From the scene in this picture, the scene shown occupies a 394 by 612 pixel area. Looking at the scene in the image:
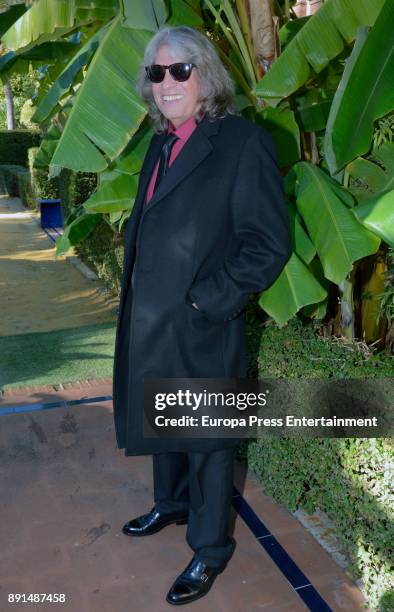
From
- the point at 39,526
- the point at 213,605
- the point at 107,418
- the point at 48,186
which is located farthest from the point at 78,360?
the point at 48,186

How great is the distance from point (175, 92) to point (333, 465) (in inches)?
71.8

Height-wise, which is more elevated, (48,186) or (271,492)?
(271,492)

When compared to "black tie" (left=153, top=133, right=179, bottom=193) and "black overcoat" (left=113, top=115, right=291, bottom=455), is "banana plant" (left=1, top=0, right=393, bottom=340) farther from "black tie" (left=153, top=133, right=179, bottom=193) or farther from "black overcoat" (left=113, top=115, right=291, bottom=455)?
"black tie" (left=153, top=133, right=179, bottom=193)

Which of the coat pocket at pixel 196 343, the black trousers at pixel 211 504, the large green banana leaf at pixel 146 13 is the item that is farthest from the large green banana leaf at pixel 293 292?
the large green banana leaf at pixel 146 13

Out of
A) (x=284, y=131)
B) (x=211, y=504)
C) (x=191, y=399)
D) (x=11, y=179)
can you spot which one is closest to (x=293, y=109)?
(x=284, y=131)

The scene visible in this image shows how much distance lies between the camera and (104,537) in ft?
11.3

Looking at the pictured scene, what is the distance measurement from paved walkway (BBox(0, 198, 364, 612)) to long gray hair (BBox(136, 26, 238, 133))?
212 centimetres

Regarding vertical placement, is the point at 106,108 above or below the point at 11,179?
above

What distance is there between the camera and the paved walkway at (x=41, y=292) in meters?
7.99

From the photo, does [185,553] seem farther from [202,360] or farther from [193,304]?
[193,304]

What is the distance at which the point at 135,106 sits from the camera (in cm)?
334

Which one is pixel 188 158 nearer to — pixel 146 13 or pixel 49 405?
pixel 146 13

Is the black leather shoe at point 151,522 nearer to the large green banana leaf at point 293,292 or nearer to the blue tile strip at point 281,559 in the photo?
the blue tile strip at point 281,559

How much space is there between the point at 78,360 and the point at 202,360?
390 centimetres
